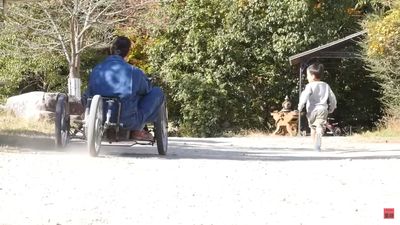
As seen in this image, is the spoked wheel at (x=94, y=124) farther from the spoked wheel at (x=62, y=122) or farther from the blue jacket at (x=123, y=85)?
the spoked wheel at (x=62, y=122)

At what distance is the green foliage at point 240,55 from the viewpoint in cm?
2859

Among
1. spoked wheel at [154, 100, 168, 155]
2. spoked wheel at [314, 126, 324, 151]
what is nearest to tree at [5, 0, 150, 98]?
spoked wheel at [314, 126, 324, 151]

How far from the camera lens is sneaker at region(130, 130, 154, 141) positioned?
1097 centimetres

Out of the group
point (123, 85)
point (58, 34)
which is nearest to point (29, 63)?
point (58, 34)

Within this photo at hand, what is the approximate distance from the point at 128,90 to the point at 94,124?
74 centimetres

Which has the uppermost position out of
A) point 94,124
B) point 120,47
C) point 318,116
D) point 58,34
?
point 58,34

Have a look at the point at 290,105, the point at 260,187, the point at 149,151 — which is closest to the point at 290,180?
the point at 260,187

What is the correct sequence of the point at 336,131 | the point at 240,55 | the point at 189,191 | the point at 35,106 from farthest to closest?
the point at 240,55 < the point at 336,131 < the point at 35,106 < the point at 189,191

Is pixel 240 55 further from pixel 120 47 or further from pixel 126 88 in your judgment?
pixel 126 88

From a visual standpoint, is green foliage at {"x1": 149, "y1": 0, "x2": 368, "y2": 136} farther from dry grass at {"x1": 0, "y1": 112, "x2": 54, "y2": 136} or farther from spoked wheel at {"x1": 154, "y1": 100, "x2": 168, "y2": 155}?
spoked wheel at {"x1": 154, "y1": 100, "x2": 168, "y2": 155}

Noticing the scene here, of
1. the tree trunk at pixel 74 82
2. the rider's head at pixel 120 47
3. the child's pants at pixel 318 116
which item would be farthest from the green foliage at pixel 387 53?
the rider's head at pixel 120 47

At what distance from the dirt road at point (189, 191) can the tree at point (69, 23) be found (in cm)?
1972

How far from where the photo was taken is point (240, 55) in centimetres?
2922

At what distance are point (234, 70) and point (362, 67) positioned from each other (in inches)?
187
